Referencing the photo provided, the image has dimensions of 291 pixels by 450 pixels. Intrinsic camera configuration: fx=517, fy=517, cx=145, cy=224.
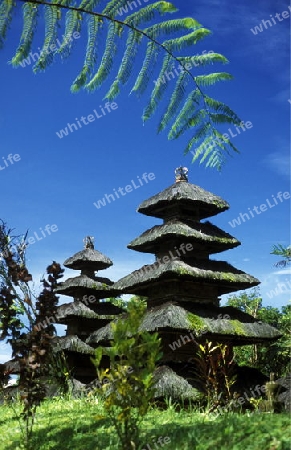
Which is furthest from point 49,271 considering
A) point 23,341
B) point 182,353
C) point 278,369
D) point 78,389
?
point 278,369

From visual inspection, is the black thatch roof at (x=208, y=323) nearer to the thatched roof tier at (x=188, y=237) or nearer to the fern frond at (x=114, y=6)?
the thatched roof tier at (x=188, y=237)

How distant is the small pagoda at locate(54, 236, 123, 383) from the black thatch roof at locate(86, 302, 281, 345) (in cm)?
468

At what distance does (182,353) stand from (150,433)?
1021cm

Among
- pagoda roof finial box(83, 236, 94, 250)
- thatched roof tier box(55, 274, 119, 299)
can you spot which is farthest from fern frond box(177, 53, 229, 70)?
pagoda roof finial box(83, 236, 94, 250)

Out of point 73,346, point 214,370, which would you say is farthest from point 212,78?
point 73,346

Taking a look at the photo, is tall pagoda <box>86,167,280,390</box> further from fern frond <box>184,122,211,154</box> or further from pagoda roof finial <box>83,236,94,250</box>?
fern frond <box>184,122,211,154</box>

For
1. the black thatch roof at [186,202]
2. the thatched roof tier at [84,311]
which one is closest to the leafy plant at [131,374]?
the black thatch roof at [186,202]

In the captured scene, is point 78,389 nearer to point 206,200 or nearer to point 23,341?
point 206,200

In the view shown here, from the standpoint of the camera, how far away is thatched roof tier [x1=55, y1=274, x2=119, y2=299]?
25.9 m

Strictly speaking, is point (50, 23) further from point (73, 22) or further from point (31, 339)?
point (31, 339)

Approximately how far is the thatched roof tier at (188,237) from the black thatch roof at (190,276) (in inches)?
29.6

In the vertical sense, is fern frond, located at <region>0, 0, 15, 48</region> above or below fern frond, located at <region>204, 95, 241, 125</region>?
above

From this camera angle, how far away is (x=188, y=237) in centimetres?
1833

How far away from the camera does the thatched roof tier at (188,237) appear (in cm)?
1839
